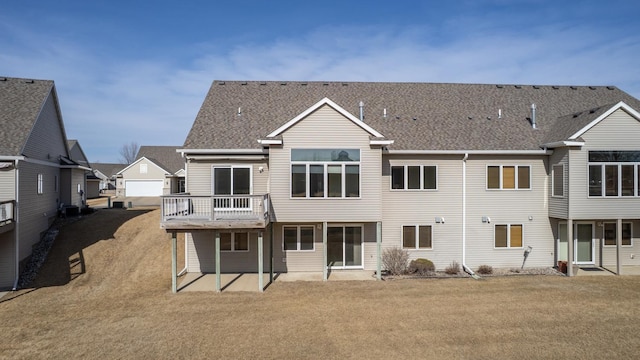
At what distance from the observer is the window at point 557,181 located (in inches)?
630

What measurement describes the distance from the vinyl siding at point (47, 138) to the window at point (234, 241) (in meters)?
9.28

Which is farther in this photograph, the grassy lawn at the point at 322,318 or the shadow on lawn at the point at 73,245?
the shadow on lawn at the point at 73,245

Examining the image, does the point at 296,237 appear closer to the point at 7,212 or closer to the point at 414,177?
the point at 414,177

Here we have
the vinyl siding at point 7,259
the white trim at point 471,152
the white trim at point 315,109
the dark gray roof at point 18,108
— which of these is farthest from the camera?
the white trim at point 471,152

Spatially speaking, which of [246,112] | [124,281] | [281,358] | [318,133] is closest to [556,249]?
[318,133]

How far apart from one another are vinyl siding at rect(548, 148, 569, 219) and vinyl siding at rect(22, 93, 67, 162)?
23.4 m

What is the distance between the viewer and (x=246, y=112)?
59.5ft

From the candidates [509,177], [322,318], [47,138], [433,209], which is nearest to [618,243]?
[509,177]

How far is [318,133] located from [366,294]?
257 inches

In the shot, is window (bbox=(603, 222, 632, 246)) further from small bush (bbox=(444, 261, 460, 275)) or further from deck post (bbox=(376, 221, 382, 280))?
deck post (bbox=(376, 221, 382, 280))

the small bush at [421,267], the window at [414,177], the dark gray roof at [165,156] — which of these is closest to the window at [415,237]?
the small bush at [421,267]

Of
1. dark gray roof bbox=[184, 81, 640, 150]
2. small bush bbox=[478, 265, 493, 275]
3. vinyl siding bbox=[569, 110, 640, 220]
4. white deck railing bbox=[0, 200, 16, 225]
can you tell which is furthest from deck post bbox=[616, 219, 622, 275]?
white deck railing bbox=[0, 200, 16, 225]

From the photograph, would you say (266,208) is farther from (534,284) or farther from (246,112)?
(534,284)

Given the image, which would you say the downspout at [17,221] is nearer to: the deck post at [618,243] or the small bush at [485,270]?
the small bush at [485,270]
